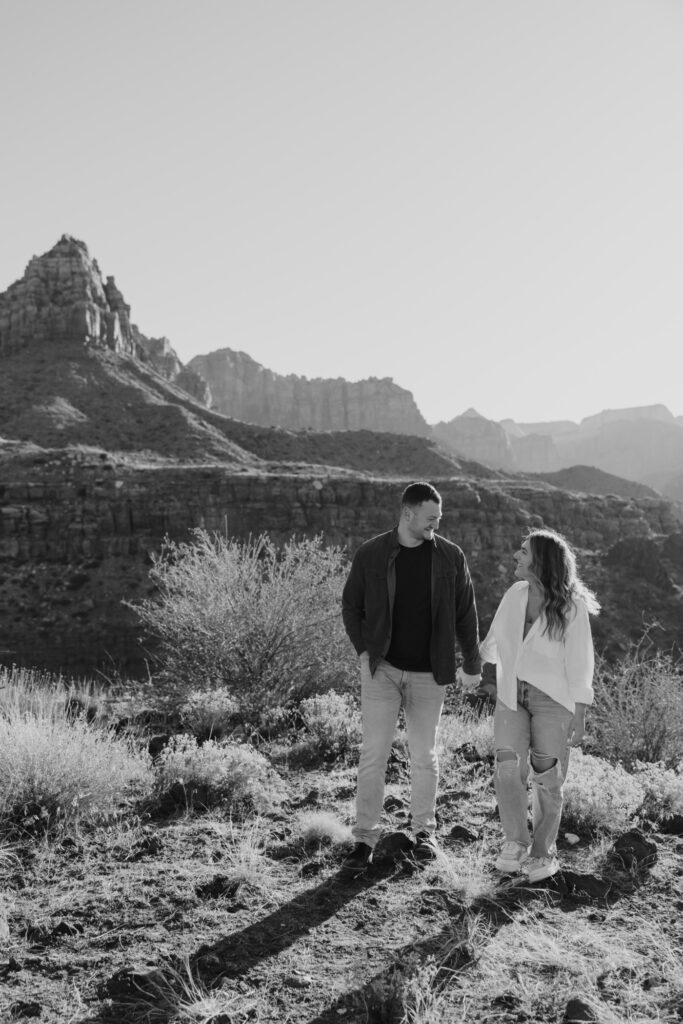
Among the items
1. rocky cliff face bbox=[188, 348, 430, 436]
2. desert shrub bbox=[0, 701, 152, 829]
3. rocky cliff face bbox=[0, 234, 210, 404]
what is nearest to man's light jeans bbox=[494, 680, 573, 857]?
desert shrub bbox=[0, 701, 152, 829]

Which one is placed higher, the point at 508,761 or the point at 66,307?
the point at 66,307

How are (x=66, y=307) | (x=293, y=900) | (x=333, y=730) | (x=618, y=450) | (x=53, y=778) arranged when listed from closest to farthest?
(x=293, y=900) < (x=53, y=778) < (x=333, y=730) < (x=66, y=307) < (x=618, y=450)

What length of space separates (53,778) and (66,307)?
74370 mm

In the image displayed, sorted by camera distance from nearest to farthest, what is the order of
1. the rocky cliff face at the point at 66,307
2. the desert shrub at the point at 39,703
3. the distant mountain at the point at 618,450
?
the desert shrub at the point at 39,703
the rocky cliff face at the point at 66,307
the distant mountain at the point at 618,450

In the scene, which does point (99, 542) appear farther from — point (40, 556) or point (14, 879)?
point (14, 879)

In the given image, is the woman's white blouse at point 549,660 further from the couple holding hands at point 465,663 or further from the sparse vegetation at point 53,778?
the sparse vegetation at point 53,778

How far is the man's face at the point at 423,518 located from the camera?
4.07m

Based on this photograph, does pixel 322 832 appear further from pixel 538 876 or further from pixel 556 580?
pixel 556 580

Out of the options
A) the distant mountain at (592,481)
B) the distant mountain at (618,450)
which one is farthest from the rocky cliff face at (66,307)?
the distant mountain at (618,450)

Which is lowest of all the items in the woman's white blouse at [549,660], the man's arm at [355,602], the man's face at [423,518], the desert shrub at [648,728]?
the desert shrub at [648,728]

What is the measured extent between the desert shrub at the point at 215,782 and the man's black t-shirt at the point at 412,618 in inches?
63.6

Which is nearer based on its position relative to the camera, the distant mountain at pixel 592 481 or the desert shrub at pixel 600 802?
the desert shrub at pixel 600 802

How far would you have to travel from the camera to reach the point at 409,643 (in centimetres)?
410

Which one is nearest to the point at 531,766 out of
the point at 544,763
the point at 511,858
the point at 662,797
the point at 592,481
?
the point at 544,763
